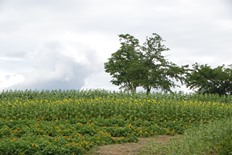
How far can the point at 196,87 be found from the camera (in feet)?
112

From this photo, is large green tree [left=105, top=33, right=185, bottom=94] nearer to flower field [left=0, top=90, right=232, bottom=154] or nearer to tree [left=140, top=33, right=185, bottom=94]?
tree [left=140, top=33, right=185, bottom=94]

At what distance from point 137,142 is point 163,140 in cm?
92

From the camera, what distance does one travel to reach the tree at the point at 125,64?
34688mm

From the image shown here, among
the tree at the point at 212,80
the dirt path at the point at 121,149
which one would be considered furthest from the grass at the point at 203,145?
the tree at the point at 212,80

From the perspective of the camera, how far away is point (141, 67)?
1341 inches

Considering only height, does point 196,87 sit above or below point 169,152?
above

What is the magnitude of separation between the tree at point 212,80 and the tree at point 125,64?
444cm

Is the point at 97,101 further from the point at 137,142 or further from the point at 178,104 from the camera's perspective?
the point at 137,142

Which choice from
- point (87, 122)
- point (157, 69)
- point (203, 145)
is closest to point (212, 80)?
point (157, 69)

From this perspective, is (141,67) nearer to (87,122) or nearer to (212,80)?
(212,80)

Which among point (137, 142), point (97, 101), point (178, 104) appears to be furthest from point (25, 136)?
point (178, 104)

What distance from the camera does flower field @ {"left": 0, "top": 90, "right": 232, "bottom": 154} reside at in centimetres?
949

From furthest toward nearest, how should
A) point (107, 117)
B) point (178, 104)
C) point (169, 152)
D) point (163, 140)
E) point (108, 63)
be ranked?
point (108, 63), point (178, 104), point (107, 117), point (163, 140), point (169, 152)

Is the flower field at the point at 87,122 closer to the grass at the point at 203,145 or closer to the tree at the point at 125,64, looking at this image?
the grass at the point at 203,145
